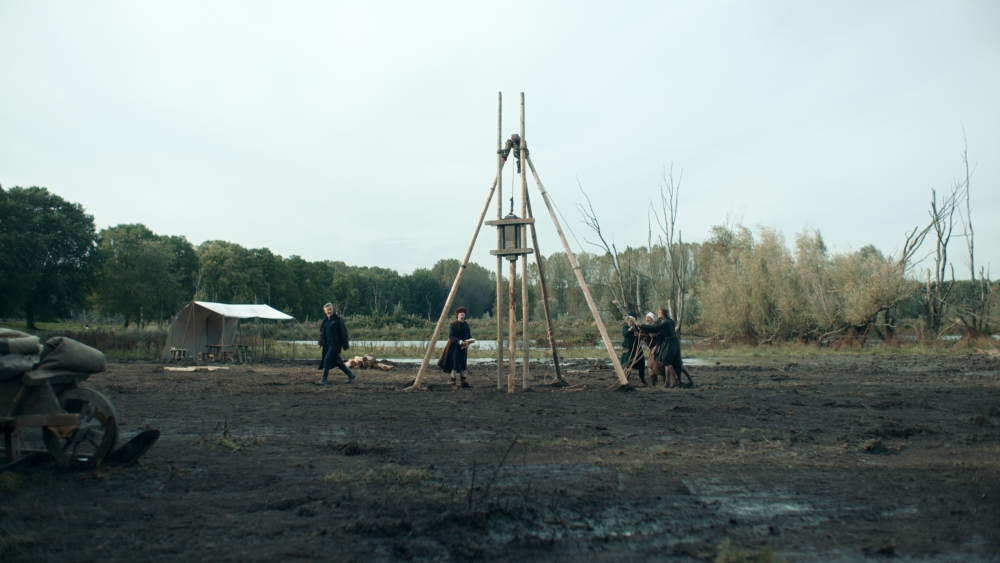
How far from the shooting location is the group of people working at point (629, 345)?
13836mm

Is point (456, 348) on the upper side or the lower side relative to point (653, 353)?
upper

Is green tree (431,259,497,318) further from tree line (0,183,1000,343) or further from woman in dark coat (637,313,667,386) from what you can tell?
woman in dark coat (637,313,667,386)

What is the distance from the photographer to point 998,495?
16.4 feet

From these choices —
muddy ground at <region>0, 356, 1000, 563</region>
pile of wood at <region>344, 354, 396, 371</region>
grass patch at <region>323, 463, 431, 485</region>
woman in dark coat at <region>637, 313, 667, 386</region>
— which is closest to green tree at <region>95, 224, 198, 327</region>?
pile of wood at <region>344, 354, 396, 371</region>

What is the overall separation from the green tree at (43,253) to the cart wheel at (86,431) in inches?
1770

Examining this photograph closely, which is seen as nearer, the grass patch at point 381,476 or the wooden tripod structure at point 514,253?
the grass patch at point 381,476

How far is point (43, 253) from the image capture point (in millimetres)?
45750

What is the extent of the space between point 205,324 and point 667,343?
2158 centimetres

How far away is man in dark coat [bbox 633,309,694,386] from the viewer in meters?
13.8

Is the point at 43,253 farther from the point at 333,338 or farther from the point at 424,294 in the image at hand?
the point at 424,294

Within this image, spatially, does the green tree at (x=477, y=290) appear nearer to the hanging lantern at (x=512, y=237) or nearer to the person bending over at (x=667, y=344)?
the person bending over at (x=667, y=344)

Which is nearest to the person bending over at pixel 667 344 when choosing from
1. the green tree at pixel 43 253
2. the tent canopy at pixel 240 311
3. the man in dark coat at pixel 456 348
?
the man in dark coat at pixel 456 348

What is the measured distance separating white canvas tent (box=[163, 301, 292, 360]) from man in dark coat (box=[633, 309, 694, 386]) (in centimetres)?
1867

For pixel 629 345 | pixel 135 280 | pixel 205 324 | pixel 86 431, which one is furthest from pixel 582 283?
pixel 135 280
